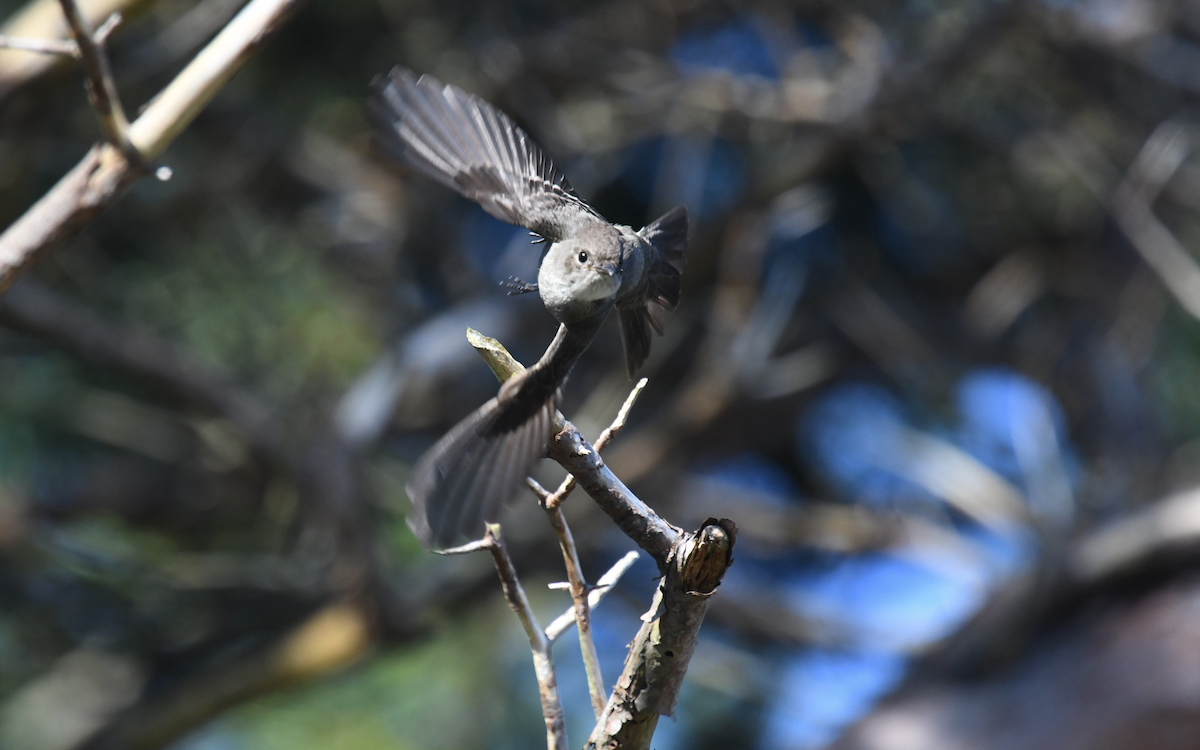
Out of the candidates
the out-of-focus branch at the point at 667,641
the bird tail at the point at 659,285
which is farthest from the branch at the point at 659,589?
the bird tail at the point at 659,285

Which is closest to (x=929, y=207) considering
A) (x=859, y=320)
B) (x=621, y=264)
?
(x=859, y=320)

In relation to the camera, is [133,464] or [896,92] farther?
[133,464]

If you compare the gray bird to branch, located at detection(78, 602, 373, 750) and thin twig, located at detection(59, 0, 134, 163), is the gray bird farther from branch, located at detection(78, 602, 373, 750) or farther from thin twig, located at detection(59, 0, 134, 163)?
branch, located at detection(78, 602, 373, 750)

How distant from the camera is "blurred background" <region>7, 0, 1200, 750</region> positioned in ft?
8.39

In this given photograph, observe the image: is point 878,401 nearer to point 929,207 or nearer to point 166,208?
point 929,207

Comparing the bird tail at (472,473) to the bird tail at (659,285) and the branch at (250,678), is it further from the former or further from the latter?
the branch at (250,678)

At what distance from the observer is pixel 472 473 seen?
2.33 ft

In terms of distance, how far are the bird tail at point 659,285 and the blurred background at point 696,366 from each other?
64.7 inches

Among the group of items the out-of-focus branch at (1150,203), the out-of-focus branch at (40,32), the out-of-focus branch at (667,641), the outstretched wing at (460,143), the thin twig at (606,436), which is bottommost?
the out-of-focus branch at (667,641)

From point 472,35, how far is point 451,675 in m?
2.46

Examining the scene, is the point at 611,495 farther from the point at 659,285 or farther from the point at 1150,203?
the point at 1150,203

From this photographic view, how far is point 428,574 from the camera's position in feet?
9.16

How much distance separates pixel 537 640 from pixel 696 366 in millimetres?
2454

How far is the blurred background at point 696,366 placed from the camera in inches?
101
